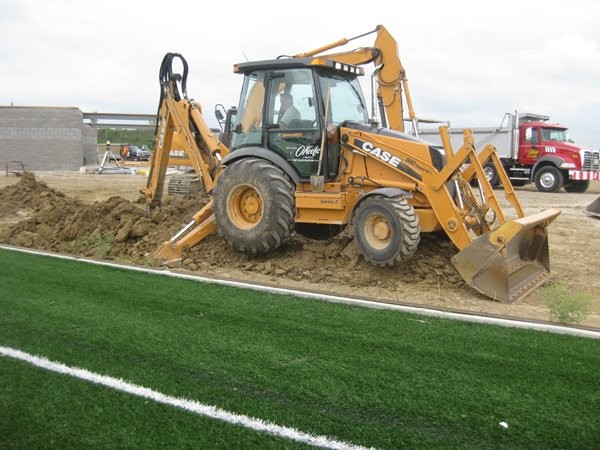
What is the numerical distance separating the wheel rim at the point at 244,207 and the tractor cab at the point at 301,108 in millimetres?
625

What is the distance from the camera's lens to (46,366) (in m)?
4.46

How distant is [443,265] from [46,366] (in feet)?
16.4

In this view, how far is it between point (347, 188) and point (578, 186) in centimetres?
1633

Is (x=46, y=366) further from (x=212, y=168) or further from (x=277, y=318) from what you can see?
(x=212, y=168)

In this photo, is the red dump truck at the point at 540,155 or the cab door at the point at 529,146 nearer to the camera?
the red dump truck at the point at 540,155

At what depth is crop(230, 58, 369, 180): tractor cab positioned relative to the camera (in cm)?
804

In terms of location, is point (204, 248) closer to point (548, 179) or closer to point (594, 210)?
point (594, 210)

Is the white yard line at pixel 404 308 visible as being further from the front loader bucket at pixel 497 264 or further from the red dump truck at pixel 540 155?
the red dump truck at pixel 540 155

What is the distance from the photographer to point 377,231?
24.2ft

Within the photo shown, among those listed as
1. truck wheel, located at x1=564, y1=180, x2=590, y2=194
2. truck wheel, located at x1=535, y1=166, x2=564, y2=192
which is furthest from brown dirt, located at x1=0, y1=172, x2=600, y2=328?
truck wheel, located at x1=564, y1=180, x2=590, y2=194

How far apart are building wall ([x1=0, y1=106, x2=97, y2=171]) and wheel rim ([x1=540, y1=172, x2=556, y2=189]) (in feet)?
78.8

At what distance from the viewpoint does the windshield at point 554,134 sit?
21.8 metres

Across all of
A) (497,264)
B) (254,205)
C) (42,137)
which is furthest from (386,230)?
(42,137)

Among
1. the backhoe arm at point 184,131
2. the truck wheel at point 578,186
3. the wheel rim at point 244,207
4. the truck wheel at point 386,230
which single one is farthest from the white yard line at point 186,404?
the truck wheel at point 578,186
